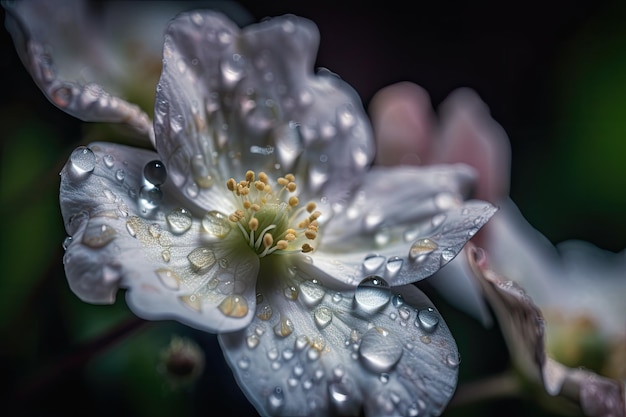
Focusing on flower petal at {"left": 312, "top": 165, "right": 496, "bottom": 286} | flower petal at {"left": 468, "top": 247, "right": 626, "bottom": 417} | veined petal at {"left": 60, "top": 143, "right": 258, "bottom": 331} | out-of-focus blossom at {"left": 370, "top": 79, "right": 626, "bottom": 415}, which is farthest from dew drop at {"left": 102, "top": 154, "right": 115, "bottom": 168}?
out-of-focus blossom at {"left": 370, "top": 79, "right": 626, "bottom": 415}

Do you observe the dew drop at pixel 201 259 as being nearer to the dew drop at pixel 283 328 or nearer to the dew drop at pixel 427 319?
the dew drop at pixel 283 328

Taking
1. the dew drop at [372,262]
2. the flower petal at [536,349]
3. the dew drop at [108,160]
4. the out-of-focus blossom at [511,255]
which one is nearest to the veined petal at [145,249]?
the dew drop at [108,160]

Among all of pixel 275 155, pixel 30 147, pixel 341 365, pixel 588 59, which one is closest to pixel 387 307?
pixel 341 365

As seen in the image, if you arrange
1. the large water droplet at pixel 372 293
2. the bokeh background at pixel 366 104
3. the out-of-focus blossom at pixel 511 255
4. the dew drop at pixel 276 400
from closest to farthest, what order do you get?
the dew drop at pixel 276 400, the large water droplet at pixel 372 293, the bokeh background at pixel 366 104, the out-of-focus blossom at pixel 511 255

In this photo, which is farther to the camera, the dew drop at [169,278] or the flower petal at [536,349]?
the flower petal at [536,349]

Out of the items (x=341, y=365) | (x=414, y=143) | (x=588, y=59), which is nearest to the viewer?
(x=341, y=365)

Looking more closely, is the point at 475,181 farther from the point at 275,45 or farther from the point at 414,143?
the point at 275,45

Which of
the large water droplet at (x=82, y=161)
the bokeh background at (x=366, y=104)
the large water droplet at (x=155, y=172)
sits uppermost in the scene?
the large water droplet at (x=82, y=161)

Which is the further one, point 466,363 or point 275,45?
point 466,363
